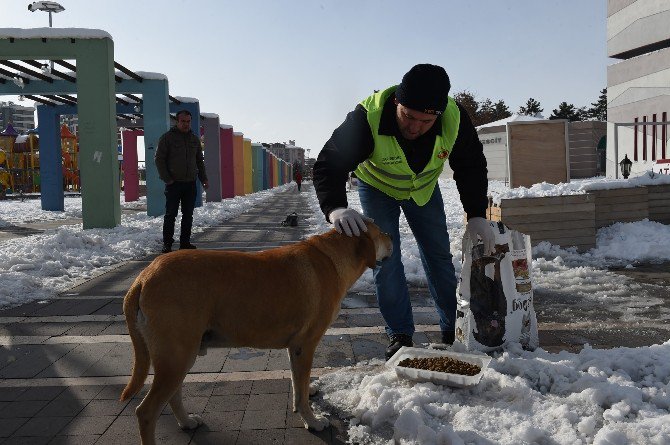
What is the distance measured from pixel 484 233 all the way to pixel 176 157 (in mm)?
6496

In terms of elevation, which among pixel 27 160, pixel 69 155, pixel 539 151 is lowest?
pixel 539 151

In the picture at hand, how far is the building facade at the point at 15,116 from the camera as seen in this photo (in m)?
128

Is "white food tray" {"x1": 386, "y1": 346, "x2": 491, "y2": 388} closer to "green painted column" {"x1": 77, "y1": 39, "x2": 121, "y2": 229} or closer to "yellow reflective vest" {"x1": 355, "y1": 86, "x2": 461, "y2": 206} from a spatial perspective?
"yellow reflective vest" {"x1": 355, "y1": 86, "x2": 461, "y2": 206}

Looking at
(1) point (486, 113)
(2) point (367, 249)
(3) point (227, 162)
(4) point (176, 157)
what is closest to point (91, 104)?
(4) point (176, 157)

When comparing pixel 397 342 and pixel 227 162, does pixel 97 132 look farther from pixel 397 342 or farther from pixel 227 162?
pixel 227 162

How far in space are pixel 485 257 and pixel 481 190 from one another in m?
0.52

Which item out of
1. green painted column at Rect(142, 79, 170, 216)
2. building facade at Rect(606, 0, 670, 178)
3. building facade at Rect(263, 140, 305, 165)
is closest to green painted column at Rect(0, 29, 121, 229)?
green painted column at Rect(142, 79, 170, 216)

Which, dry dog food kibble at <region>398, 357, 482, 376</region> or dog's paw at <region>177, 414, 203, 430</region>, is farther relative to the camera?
dry dog food kibble at <region>398, 357, 482, 376</region>

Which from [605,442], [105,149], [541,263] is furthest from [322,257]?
[105,149]

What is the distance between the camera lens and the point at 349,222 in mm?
3117

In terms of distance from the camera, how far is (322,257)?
2.94 meters

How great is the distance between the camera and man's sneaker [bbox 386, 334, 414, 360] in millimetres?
3816

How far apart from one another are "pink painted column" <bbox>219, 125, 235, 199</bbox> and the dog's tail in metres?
24.5

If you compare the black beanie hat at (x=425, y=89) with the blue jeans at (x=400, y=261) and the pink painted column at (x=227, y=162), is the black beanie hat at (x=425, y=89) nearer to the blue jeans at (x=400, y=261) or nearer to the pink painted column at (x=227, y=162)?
the blue jeans at (x=400, y=261)
